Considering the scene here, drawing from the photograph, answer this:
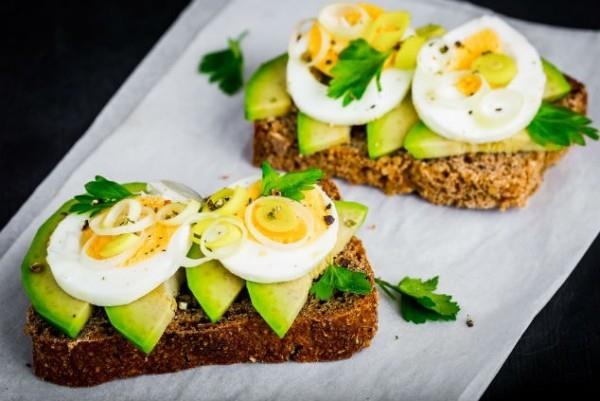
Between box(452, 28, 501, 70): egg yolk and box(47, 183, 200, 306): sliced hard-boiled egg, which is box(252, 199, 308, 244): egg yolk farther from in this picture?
box(452, 28, 501, 70): egg yolk

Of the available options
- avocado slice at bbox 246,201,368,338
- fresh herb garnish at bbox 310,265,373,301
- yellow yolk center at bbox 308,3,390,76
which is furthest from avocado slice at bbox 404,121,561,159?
avocado slice at bbox 246,201,368,338

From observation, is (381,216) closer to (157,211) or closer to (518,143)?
(518,143)

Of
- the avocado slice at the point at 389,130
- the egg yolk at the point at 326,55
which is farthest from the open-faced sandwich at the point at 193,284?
the egg yolk at the point at 326,55

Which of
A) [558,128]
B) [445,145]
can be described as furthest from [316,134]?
[558,128]

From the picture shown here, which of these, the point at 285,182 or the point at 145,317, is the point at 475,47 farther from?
the point at 145,317

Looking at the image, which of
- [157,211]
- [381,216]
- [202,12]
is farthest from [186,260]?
[202,12]

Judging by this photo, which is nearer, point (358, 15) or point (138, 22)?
point (358, 15)

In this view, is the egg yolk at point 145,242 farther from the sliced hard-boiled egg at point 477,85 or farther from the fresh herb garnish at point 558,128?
the fresh herb garnish at point 558,128
